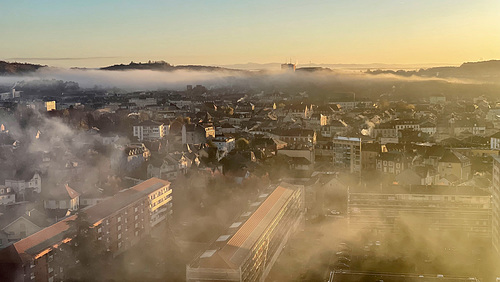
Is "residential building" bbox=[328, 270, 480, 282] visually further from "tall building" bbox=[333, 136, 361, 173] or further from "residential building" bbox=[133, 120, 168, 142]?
"residential building" bbox=[133, 120, 168, 142]

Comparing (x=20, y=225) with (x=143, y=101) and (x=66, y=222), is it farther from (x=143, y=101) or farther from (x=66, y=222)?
(x=143, y=101)

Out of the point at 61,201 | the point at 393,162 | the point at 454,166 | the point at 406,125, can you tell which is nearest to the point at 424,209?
the point at 454,166

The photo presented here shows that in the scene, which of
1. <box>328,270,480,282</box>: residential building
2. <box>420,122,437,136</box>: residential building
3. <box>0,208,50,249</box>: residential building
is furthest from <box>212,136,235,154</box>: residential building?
<box>328,270,480,282</box>: residential building

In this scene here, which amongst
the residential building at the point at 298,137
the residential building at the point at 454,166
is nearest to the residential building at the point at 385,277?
the residential building at the point at 454,166

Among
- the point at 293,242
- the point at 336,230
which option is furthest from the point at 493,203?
the point at 293,242

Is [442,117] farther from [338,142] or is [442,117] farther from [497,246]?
[497,246]
